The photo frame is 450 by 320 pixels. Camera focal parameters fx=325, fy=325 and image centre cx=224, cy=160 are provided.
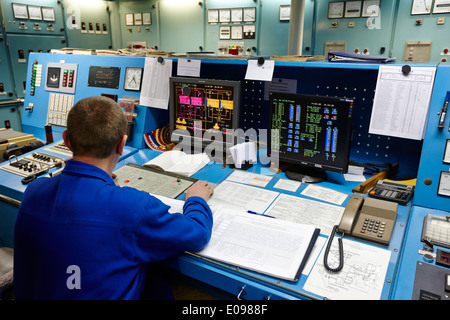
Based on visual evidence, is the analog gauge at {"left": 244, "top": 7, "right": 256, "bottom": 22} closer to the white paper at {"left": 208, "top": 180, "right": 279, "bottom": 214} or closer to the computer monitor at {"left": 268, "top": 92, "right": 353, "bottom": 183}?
the computer monitor at {"left": 268, "top": 92, "right": 353, "bottom": 183}

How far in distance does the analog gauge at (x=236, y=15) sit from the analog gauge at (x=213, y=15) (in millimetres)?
237

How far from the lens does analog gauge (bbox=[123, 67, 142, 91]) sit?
1.99m

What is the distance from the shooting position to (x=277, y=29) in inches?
154

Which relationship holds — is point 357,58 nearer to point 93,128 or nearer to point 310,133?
point 310,133

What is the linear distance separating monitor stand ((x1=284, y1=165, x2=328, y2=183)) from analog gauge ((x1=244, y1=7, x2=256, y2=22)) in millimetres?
2961

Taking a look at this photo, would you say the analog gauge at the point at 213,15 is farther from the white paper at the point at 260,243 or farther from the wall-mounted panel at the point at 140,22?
the white paper at the point at 260,243

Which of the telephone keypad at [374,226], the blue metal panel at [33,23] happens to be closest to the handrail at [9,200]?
the telephone keypad at [374,226]

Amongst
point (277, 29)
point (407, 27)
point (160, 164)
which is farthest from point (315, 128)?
point (277, 29)

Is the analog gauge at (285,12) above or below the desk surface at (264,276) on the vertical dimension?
above

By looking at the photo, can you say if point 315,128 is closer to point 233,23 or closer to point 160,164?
point 160,164

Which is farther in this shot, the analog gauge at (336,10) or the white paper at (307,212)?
the analog gauge at (336,10)

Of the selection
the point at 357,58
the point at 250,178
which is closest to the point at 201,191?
the point at 250,178

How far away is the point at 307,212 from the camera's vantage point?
123cm

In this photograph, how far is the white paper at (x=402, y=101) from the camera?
1.23 m
